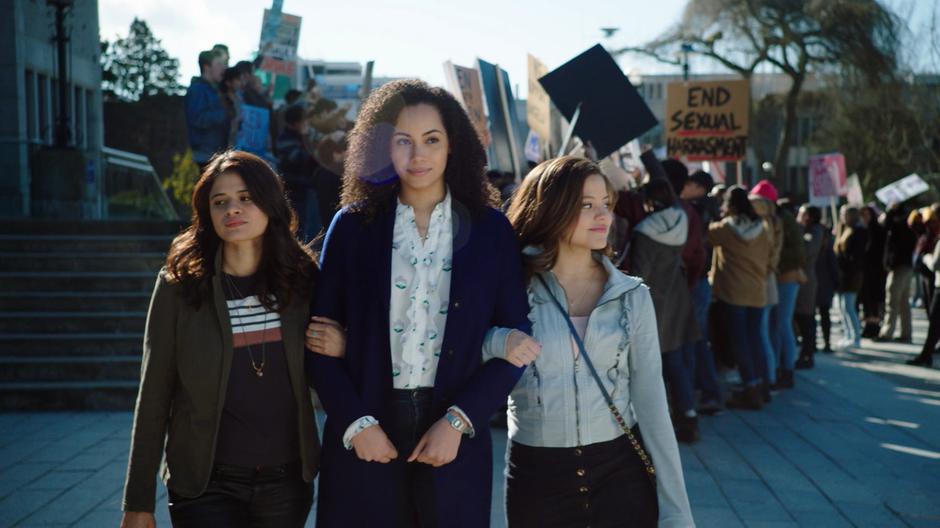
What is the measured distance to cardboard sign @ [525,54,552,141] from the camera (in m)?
12.3

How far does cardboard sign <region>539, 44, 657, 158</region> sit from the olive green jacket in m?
4.89

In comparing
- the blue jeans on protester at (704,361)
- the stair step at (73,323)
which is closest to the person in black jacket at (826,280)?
the blue jeans on protester at (704,361)

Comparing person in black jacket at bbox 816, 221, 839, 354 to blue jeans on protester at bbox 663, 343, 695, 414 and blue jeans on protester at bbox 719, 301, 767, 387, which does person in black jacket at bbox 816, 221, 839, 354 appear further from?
blue jeans on protester at bbox 663, 343, 695, 414

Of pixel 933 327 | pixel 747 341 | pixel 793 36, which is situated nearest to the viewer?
pixel 747 341

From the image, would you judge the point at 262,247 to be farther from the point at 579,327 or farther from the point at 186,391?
the point at 579,327

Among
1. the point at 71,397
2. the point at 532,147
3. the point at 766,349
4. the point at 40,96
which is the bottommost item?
the point at 71,397

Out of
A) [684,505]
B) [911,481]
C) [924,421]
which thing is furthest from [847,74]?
[684,505]

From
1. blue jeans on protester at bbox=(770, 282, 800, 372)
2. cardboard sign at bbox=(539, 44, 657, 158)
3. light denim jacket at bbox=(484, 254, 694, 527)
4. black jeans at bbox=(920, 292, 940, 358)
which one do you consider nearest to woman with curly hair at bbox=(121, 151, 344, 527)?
light denim jacket at bbox=(484, 254, 694, 527)

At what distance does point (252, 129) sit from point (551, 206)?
701 cm

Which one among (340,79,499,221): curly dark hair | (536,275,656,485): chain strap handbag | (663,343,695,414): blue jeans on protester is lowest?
(663,343,695,414): blue jeans on protester

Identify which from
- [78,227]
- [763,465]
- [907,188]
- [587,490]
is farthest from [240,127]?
[907,188]

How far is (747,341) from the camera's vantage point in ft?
32.2

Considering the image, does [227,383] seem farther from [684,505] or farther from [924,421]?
[924,421]

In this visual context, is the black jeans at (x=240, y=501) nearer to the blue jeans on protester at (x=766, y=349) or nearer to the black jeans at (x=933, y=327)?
the blue jeans on protester at (x=766, y=349)
